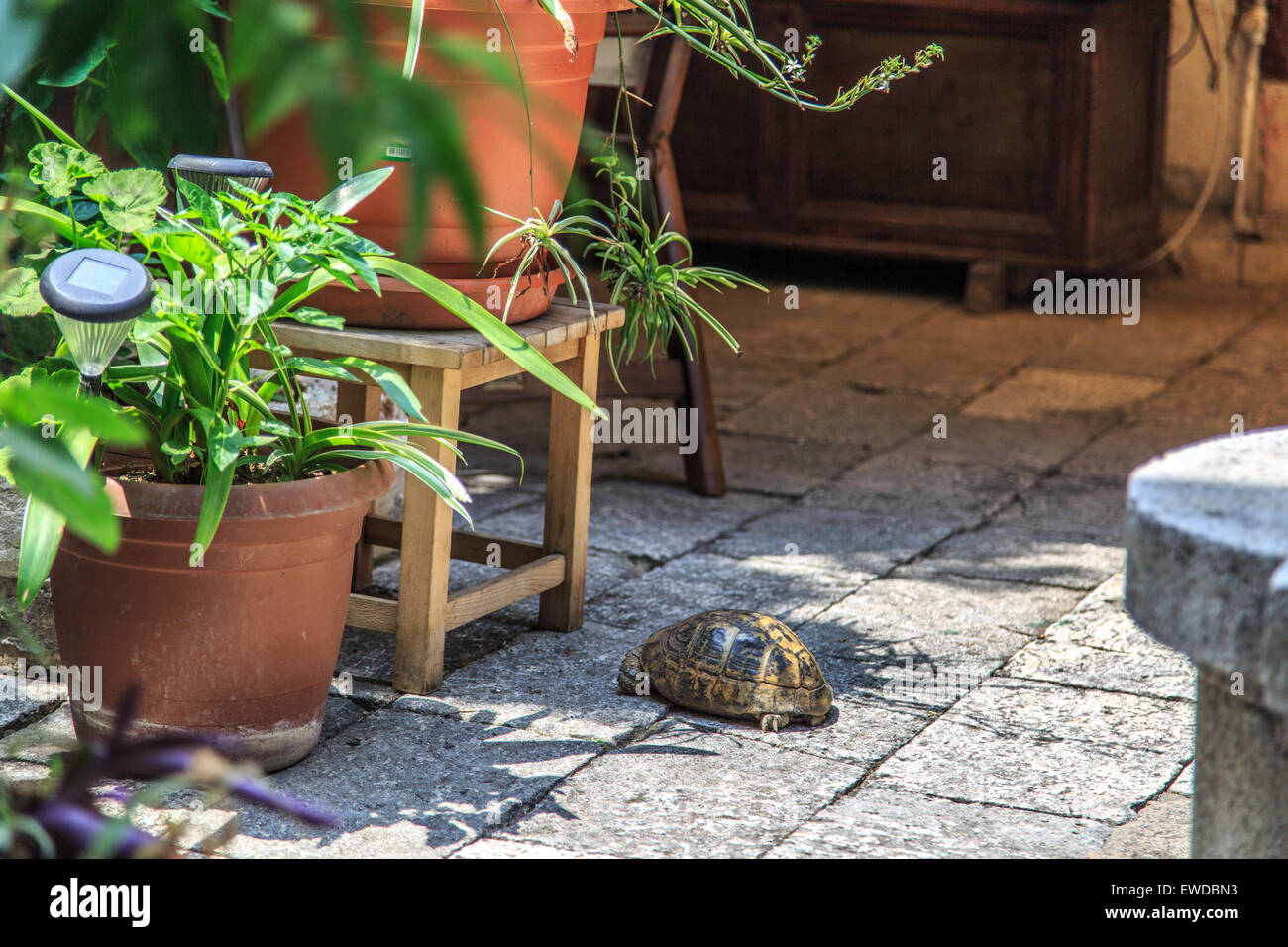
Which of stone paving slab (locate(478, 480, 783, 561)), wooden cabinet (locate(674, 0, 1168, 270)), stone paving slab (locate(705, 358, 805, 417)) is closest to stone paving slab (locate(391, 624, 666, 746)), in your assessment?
stone paving slab (locate(478, 480, 783, 561))

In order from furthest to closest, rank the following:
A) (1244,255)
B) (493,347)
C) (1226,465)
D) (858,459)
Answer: (1244,255) < (858,459) < (493,347) < (1226,465)

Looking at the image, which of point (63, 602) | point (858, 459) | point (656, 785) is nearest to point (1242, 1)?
point (858, 459)

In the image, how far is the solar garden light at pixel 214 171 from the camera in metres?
2.17

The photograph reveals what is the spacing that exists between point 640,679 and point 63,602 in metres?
0.98

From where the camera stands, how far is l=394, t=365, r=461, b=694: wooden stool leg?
8.13ft

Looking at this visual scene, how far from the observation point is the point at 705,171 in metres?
6.36

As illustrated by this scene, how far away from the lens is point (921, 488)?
4.00 m

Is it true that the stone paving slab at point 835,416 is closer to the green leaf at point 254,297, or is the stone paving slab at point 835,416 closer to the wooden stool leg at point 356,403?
the wooden stool leg at point 356,403

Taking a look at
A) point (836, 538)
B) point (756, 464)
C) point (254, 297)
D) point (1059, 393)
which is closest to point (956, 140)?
point (1059, 393)

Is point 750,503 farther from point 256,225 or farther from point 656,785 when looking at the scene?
point 256,225

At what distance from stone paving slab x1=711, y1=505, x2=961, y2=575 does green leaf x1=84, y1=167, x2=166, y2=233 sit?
69.5 inches

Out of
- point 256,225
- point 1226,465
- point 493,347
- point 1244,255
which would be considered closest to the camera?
point 1226,465

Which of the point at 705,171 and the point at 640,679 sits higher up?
the point at 705,171

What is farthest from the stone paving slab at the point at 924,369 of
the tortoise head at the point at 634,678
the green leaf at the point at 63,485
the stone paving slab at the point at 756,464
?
the green leaf at the point at 63,485
